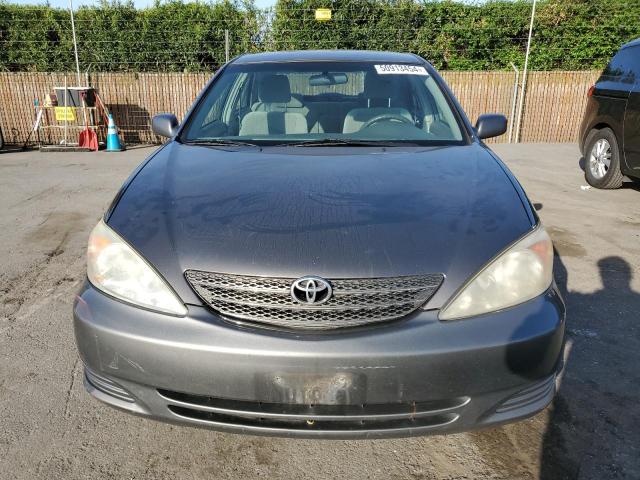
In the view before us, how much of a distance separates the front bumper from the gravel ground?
0.38 m

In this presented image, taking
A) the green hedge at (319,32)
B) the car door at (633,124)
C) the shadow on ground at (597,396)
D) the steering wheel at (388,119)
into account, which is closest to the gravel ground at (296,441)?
the shadow on ground at (597,396)

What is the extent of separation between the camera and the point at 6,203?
20.2 feet

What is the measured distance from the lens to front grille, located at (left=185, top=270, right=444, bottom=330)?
65.7 inches

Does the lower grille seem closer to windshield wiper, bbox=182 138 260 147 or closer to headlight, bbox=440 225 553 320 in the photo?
headlight, bbox=440 225 553 320

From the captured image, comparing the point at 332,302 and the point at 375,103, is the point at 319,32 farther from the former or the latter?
the point at 332,302

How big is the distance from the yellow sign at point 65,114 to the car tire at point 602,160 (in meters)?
9.85

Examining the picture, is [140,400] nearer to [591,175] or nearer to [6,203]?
[6,203]

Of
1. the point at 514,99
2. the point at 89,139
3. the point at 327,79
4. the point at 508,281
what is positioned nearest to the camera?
the point at 508,281

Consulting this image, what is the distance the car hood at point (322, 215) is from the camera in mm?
1733

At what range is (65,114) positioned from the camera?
36.2 feet

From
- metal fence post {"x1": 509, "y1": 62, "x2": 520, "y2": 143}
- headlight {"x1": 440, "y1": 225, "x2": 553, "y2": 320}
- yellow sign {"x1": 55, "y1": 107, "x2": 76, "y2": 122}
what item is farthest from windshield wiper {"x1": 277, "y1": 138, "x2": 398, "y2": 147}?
metal fence post {"x1": 509, "y1": 62, "x2": 520, "y2": 143}

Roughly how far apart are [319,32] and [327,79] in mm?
10451

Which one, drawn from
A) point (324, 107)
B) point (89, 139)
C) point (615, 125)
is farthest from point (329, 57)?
point (89, 139)

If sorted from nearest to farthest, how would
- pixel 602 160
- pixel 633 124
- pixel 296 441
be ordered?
1. pixel 296 441
2. pixel 633 124
3. pixel 602 160
